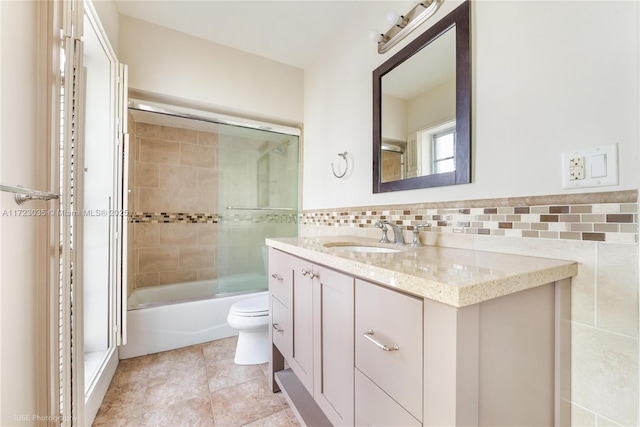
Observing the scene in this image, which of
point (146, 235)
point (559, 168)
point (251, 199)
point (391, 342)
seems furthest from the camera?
point (146, 235)

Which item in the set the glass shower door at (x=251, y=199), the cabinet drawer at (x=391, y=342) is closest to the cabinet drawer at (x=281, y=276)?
the cabinet drawer at (x=391, y=342)

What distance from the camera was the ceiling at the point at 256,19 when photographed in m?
1.76

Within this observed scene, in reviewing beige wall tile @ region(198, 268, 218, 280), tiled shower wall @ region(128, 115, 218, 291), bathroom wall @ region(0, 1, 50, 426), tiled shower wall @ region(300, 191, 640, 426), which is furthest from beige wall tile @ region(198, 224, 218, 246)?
tiled shower wall @ region(300, 191, 640, 426)

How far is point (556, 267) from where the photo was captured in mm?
725

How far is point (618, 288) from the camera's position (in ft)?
2.35

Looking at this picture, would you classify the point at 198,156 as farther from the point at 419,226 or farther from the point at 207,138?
the point at 419,226

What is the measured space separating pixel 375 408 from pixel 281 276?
2.62ft

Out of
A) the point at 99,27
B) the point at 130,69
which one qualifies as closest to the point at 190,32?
the point at 130,69

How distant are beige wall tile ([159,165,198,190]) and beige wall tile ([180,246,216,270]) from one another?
0.71 meters

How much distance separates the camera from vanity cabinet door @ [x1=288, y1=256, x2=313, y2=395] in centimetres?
114

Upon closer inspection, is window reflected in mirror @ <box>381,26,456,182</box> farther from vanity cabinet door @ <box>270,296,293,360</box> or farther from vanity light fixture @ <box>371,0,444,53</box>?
vanity cabinet door @ <box>270,296,293,360</box>

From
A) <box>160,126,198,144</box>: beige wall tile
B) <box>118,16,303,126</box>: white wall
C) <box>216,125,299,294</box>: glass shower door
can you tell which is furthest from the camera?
<box>160,126,198,144</box>: beige wall tile

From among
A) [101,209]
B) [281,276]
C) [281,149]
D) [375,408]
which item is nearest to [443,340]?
[375,408]

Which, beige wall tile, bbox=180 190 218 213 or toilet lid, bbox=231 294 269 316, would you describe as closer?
toilet lid, bbox=231 294 269 316
